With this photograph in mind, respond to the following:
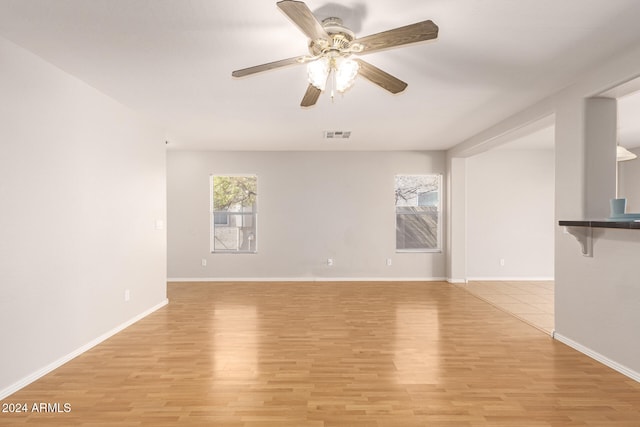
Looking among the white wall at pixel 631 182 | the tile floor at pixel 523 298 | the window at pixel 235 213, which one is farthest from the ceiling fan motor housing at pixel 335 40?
the white wall at pixel 631 182

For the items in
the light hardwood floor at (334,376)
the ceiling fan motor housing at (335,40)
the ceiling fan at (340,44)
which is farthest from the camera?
the light hardwood floor at (334,376)

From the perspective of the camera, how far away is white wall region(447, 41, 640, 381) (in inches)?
101

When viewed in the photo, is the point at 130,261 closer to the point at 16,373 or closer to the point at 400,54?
the point at 16,373

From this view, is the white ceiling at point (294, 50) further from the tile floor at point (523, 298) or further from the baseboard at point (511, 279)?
the baseboard at point (511, 279)

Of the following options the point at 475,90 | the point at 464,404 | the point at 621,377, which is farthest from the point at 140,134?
the point at 621,377

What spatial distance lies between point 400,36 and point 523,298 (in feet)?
16.0

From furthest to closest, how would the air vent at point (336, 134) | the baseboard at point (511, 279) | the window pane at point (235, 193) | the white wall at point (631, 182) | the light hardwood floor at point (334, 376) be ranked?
the window pane at point (235, 193) → the baseboard at point (511, 279) → the white wall at point (631, 182) → the air vent at point (336, 134) → the light hardwood floor at point (334, 376)

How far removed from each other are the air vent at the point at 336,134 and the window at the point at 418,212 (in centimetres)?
194

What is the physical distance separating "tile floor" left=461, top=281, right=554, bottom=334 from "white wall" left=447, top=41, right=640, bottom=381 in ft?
1.94

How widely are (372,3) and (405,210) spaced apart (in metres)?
5.07

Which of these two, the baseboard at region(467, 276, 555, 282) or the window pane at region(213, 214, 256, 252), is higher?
the window pane at region(213, 214, 256, 252)

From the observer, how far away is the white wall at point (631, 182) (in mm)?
6316

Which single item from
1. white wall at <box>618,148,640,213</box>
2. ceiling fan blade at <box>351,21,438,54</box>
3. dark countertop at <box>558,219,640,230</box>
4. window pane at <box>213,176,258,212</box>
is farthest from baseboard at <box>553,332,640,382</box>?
window pane at <box>213,176,258,212</box>

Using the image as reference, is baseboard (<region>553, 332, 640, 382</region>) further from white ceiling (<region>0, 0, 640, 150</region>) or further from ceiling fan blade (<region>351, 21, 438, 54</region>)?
ceiling fan blade (<region>351, 21, 438, 54</region>)
